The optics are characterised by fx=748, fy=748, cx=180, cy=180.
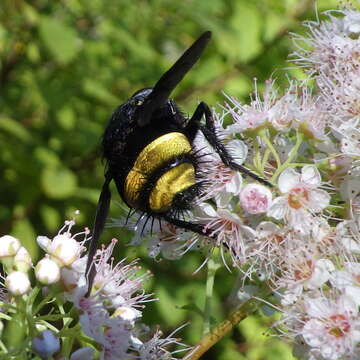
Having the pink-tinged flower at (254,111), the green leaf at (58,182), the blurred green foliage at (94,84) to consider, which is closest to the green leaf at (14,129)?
the blurred green foliage at (94,84)

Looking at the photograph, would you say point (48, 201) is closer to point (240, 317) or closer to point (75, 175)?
point (75, 175)

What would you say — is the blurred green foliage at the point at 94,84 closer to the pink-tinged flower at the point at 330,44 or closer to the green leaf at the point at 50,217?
the green leaf at the point at 50,217

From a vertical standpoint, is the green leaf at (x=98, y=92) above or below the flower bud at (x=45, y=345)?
below

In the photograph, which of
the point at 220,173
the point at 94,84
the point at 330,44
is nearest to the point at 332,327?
the point at 220,173

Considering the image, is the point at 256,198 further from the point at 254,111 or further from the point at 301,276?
the point at 254,111

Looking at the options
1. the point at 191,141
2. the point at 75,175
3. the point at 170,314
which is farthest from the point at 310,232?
the point at 75,175

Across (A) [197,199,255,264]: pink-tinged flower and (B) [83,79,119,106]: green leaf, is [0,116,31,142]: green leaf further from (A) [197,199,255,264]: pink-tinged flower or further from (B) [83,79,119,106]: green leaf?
(A) [197,199,255,264]: pink-tinged flower
